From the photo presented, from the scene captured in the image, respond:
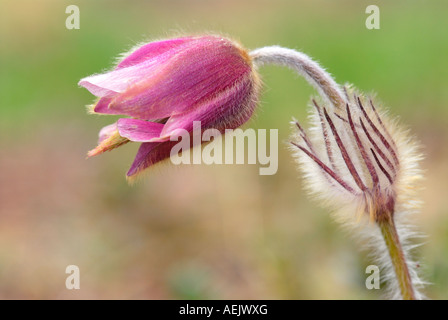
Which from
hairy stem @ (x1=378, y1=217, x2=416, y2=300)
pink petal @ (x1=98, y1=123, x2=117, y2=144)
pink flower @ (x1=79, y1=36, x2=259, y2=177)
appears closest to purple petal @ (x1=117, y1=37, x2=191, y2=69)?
pink flower @ (x1=79, y1=36, x2=259, y2=177)

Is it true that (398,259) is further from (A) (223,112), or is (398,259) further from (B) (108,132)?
(B) (108,132)

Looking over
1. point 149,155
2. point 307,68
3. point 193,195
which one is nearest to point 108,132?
point 149,155

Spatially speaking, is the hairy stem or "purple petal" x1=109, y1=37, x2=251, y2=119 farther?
the hairy stem

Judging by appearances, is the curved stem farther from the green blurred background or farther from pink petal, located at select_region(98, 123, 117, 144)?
pink petal, located at select_region(98, 123, 117, 144)

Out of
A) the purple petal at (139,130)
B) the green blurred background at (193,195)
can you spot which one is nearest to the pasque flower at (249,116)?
the purple petal at (139,130)
